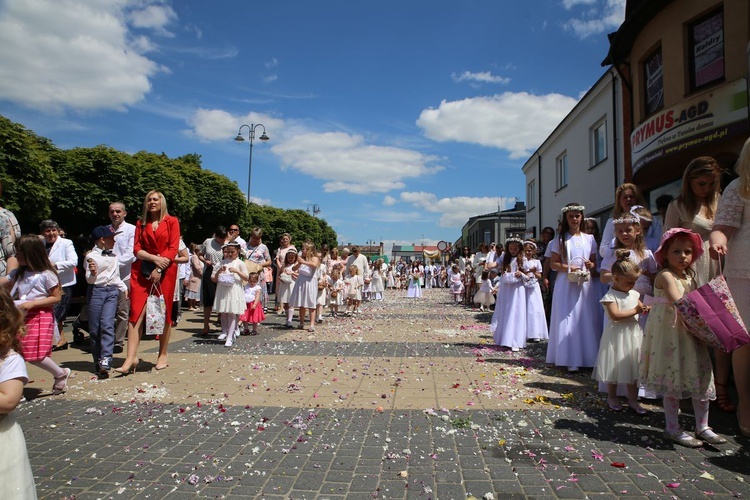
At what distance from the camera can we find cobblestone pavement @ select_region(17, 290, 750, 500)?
303 centimetres

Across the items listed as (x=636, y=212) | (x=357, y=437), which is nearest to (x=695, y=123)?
(x=636, y=212)

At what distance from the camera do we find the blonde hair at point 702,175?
4.52 m

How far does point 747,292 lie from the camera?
12.6 feet

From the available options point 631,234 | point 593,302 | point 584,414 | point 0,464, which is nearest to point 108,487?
point 0,464

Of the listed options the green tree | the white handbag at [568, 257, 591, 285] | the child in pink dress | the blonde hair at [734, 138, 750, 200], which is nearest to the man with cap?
the child in pink dress

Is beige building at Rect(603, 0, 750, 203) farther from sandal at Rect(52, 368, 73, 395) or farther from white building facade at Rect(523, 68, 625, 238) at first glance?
sandal at Rect(52, 368, 73, 395)

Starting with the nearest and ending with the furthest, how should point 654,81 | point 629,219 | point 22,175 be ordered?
point 629,219 < point 22,175 < point 654,81

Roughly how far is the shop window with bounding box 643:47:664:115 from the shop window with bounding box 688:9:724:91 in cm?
119

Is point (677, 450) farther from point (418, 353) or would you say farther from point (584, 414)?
point (418, 353)

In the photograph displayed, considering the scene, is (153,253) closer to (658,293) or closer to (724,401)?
(658,293)

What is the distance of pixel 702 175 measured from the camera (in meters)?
4.54

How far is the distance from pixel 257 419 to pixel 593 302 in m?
4.35

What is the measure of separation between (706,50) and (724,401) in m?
10.4

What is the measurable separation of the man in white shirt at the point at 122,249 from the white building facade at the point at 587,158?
15.0 metres
